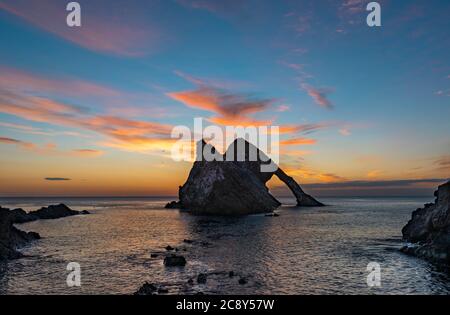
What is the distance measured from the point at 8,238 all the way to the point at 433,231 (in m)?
68.0

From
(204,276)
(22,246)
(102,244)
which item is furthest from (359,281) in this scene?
(22,246)

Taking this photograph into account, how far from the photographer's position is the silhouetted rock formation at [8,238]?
1716 inches

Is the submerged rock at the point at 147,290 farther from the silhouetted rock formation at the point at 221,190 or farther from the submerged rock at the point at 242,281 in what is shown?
the silhouetted rock formation at the point at 221,190

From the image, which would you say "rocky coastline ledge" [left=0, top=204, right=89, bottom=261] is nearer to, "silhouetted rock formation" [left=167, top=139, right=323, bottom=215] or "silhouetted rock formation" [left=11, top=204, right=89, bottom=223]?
"silhouetted rock formation" [left=11, top=204, right=89, bottom=223]

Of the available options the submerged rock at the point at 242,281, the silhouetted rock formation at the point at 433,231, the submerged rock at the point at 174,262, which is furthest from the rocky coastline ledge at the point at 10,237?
the silhouetted rock formation at the point at 433,231

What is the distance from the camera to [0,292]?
29.1 m

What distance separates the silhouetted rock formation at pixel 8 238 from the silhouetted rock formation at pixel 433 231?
57.6 m

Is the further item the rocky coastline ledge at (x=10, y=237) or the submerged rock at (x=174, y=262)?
the rocky coastline ledge at (x=10, y=237)

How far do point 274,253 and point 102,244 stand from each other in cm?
3158

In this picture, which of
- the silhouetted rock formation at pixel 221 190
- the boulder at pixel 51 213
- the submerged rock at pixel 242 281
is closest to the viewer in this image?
the submerged rock at pixel 242 281

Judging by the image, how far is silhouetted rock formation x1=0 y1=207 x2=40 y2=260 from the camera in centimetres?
4359

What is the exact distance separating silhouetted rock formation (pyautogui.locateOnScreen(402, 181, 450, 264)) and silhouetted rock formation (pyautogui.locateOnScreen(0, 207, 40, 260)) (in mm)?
57645

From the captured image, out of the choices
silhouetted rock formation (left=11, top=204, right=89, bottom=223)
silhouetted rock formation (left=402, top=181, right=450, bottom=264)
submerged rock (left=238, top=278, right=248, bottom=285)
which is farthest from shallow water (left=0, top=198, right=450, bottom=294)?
silhouetted rock formation (left=11, top=204, right=89, bottom=223)

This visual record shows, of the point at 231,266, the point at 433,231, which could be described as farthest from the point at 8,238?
the point at 433,231
